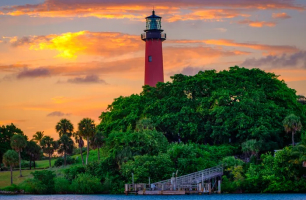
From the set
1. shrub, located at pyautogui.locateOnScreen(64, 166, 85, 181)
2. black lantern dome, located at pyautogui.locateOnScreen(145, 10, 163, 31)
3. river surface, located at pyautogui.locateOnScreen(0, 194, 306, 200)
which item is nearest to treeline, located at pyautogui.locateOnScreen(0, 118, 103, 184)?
shrub, located at pyautogui.locateOnScreen(64, 166, 85, 181)

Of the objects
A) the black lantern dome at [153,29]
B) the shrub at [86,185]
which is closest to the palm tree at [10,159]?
the shrub at [86,185]

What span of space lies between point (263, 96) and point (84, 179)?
24.6 meters

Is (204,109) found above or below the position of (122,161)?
above

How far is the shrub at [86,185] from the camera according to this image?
254ft

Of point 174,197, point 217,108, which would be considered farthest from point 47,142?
point 174,197

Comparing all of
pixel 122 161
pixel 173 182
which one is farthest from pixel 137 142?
pixel 173 182

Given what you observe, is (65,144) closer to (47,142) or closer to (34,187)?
(47,142)

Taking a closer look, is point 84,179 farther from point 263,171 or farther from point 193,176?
point 263,171

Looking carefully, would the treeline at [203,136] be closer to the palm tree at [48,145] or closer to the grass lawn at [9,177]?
the grass lawn at [9,177]

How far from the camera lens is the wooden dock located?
72.9 meters

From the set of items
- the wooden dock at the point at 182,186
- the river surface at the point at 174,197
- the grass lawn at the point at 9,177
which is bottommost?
the river surface at the point at 174,197

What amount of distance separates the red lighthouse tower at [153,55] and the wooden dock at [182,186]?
86.1ft

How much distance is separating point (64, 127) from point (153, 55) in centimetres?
1834

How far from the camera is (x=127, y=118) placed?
8650 centimetres
